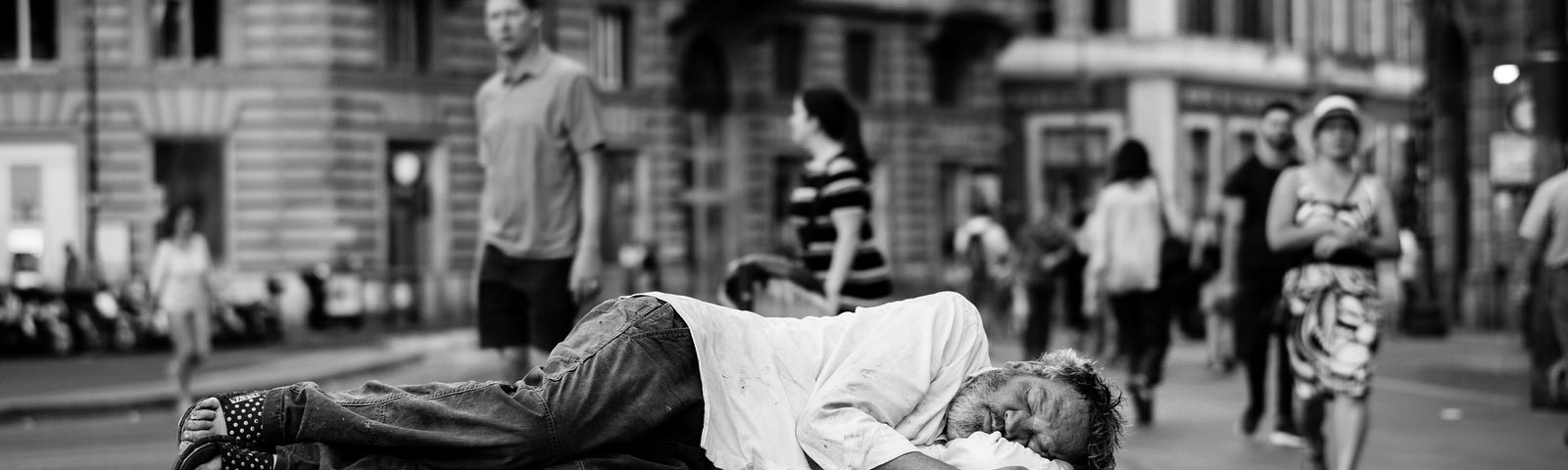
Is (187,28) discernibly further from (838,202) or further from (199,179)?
(838,202)

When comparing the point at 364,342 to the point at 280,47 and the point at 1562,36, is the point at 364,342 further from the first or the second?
the point at 1562,36

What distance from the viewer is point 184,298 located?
15.5 m

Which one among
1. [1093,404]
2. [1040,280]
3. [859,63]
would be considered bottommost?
[1040,280]

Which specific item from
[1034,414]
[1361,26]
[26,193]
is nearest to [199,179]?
[26,193]

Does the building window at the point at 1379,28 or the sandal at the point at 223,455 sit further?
the building window at the point at 1379,28

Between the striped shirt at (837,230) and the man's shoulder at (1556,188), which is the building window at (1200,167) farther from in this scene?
the striped shirt at (837,230)

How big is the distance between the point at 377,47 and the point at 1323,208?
26.0 meters

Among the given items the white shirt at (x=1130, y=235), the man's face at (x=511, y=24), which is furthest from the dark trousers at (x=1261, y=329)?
the man's face at (x=511, y=24)

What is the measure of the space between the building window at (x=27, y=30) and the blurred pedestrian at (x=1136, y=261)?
75.2 ft

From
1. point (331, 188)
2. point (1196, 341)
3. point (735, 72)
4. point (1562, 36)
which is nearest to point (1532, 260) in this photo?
point (1562, 36)

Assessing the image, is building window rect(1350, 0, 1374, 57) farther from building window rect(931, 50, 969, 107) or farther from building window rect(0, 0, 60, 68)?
building window rect(0, 0, 60, 68)

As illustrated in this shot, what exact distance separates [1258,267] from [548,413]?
20.9ft

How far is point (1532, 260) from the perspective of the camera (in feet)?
39.9

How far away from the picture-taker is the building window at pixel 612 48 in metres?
36.8
